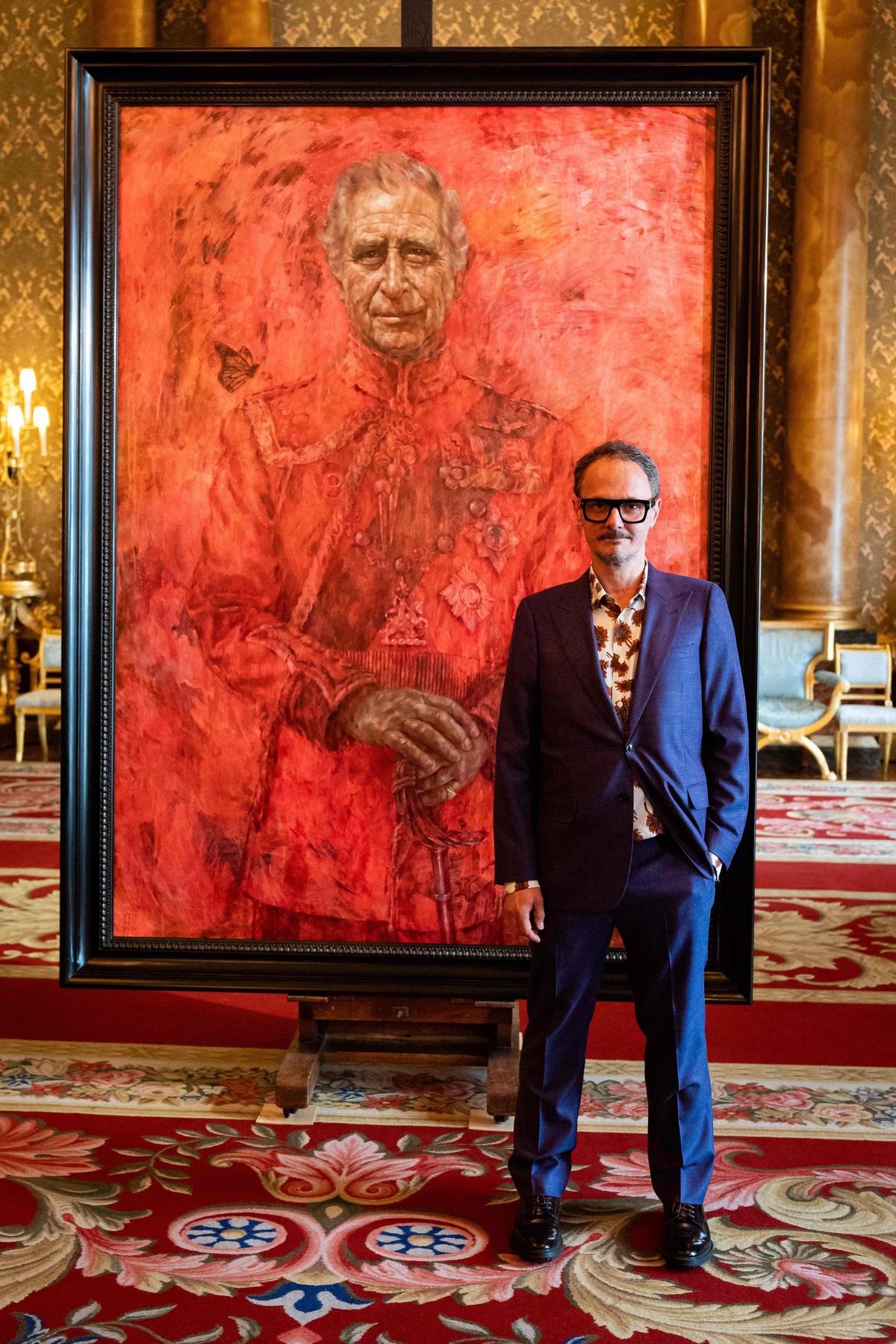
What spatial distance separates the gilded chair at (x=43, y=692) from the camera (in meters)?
8.96

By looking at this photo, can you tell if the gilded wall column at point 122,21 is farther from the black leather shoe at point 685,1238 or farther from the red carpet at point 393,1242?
the black leather shoe at point 685,1238

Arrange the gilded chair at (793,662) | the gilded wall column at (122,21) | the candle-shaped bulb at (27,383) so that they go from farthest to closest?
the candle-shaped bulb at (27,383) < the gilded wall column at (122,21) < the gilded chair at (793,662)

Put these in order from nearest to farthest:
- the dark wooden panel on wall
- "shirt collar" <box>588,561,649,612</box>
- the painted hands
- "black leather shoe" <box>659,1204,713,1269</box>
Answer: "black leather shoe" <box>659,1204,713,1269</box> < "shirt collar" <box>588,561,649,612</box> < the dark wooden panel on wall < the painted hands

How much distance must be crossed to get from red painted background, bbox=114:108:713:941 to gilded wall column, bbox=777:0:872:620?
7.12m

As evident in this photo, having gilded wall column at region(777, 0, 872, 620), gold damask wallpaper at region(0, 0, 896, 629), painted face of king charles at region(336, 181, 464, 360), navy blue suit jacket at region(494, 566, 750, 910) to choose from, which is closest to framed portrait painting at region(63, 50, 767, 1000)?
painted face of king charles at region(336, 181, 464, 360)

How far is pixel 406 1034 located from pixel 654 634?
1550 mm

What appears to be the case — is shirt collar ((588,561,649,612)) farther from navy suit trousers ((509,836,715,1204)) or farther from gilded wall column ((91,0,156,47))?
gilded wall column ((91,0,156,47))

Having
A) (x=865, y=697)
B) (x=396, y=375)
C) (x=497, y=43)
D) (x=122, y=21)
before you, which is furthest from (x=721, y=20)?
(x=396, y=375)

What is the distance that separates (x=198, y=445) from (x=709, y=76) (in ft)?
5.14

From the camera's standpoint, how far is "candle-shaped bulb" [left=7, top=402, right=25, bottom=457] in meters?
10.0

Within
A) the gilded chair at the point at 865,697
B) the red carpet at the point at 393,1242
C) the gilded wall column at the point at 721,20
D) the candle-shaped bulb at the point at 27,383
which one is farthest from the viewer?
the candle-shaped bulb at the point at 27,383

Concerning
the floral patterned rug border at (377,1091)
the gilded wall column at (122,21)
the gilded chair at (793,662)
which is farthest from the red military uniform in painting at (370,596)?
the gilded wall column at (122,21)

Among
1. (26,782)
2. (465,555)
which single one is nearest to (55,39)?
(26,782)

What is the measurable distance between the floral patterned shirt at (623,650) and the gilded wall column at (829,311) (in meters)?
7.72
